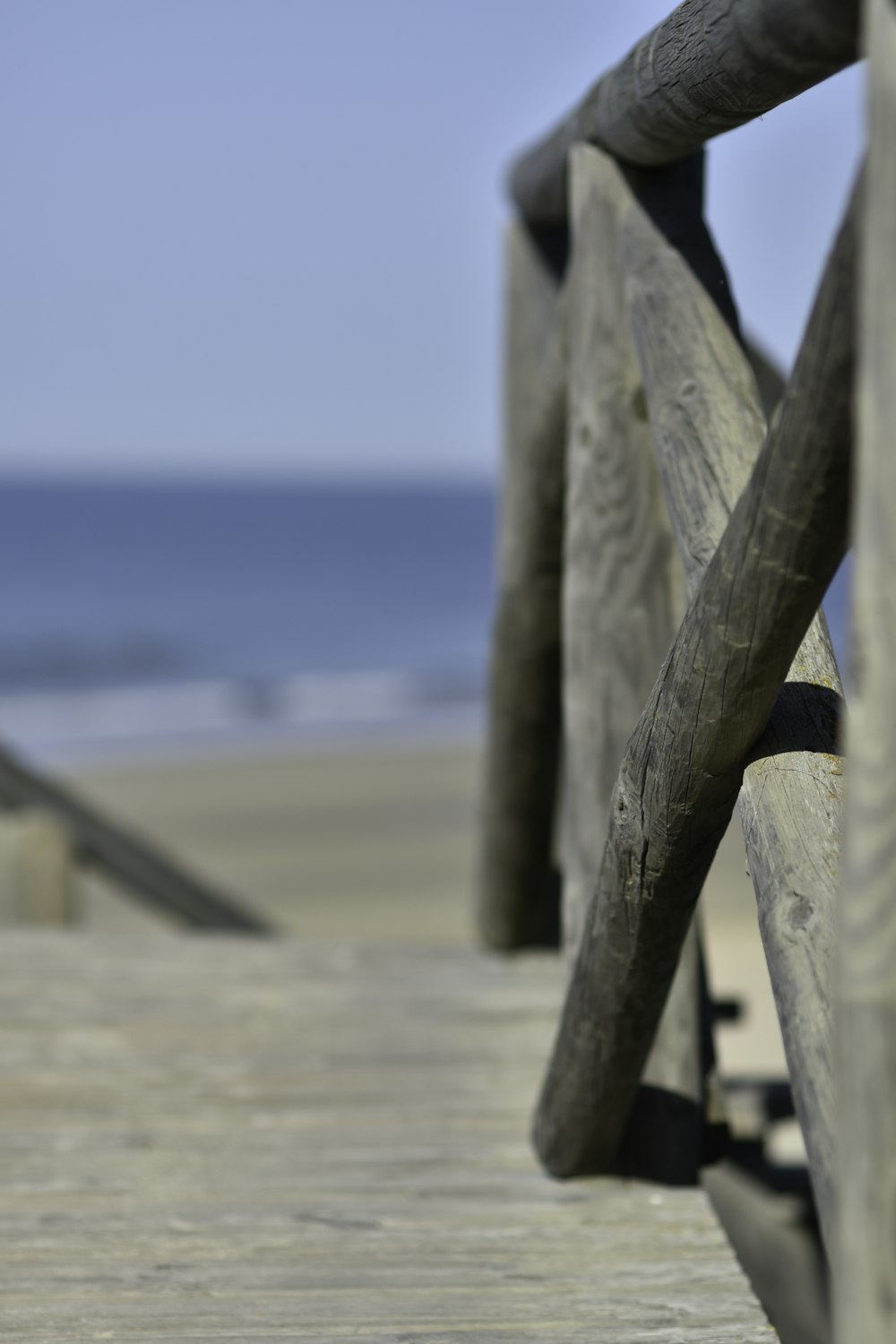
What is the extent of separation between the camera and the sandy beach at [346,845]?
325 inches

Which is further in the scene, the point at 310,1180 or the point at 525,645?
the point at 525,645

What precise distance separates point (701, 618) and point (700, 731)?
0.40 ft

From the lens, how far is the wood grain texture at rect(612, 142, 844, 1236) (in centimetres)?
119

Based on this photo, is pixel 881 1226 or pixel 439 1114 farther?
pixel 439 1114

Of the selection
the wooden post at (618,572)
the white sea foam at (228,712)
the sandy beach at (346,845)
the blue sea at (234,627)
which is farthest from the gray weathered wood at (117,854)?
the white sea foam at (228,712)

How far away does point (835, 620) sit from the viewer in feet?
8.20

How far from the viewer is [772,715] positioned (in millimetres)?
1378

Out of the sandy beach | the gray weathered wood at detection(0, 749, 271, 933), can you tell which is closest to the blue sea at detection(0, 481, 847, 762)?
the sandy beach

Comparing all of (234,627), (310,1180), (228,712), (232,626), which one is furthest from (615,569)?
(232,626)

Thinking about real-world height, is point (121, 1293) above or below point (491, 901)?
above

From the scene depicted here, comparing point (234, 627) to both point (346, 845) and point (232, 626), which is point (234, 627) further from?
point (346, 845)

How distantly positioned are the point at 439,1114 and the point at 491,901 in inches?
39.2

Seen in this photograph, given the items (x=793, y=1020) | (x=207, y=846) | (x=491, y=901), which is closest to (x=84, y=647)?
(x=207, y=846)

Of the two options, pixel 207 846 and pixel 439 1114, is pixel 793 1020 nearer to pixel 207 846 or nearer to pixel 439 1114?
pixel 439 1114
